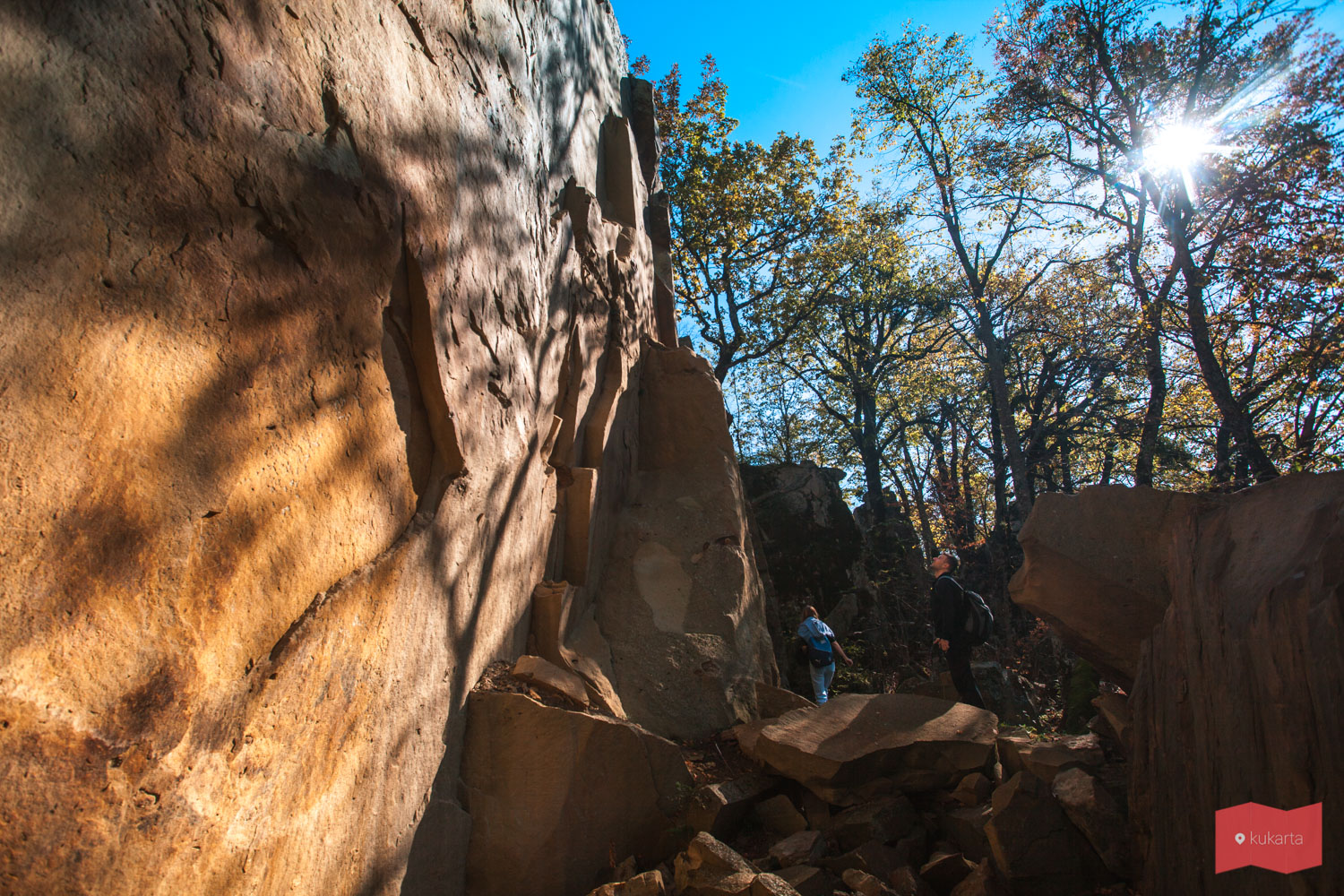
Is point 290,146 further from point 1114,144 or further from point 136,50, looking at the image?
point 1114,144

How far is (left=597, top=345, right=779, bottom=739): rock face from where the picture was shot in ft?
16.8

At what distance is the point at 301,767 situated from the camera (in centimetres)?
246

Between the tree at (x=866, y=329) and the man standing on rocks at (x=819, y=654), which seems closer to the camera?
the man standing on rocks at (x=819, y=654)

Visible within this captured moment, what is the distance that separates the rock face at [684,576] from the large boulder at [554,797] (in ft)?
3.35

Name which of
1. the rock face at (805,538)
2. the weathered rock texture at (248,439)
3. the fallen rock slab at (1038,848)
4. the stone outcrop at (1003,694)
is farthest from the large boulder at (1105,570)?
the rock face at (805,538)

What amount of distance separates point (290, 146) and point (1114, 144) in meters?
12.7

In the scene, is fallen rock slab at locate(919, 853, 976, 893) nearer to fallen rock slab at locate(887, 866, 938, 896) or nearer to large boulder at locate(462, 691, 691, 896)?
fallen rock slab at locate(887, 866, 938, 896)

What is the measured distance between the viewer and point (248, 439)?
2324 millimetres

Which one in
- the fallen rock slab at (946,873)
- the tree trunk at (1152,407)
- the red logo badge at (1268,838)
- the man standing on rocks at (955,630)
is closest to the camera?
the red logo badge at (1268,838)

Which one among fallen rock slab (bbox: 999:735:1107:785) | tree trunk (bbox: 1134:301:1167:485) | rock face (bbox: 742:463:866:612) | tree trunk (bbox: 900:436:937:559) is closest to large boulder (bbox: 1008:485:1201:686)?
fallen rock slab (bbox: 999:735:1107:785)

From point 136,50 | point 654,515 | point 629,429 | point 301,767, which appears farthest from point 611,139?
point 301,767

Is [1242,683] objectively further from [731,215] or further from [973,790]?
[731,215]

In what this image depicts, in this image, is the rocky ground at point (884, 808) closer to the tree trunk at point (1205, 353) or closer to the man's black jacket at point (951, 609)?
the man's black jacket at point (951, 609)

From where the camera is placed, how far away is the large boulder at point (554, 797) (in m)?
3.36
